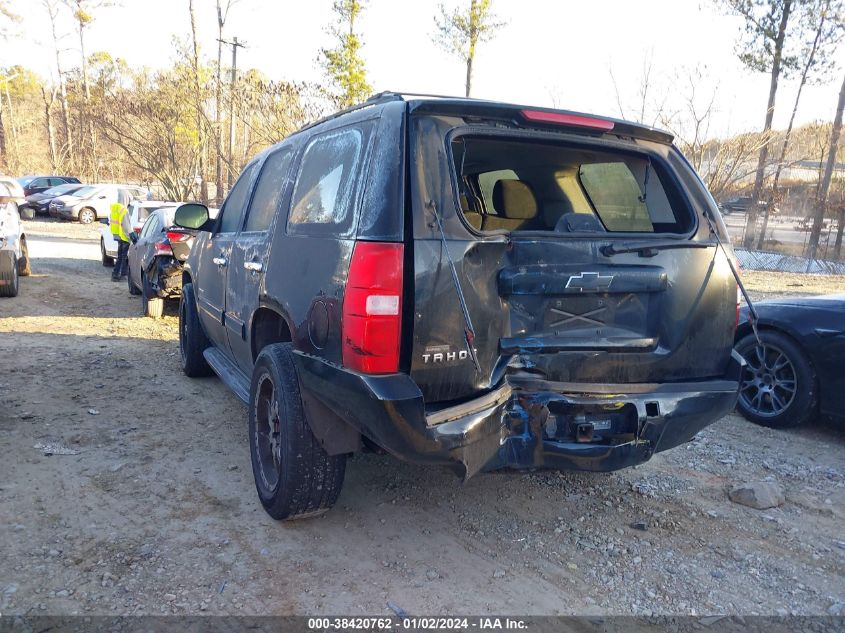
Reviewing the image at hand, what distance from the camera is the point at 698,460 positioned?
4.28 m

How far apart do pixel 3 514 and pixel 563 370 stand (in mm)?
2917

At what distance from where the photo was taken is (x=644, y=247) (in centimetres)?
294

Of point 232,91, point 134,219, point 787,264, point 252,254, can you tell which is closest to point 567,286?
point 252,254

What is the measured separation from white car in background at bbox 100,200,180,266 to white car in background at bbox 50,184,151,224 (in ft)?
38.3

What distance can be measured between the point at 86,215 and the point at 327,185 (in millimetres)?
25062

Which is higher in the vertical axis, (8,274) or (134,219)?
(134,219)

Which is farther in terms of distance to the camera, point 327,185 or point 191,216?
point 191,216

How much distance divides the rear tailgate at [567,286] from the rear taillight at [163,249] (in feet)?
18.7

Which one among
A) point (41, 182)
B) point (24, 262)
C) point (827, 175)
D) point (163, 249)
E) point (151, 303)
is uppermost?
point (827, 175)

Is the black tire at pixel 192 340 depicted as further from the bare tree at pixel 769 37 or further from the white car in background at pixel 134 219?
the bare tree at pixel 769 37

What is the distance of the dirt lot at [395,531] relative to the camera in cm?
271

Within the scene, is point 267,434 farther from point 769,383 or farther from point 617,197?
point 769,383

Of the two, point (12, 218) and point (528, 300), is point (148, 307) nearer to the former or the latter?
point (12, 218)

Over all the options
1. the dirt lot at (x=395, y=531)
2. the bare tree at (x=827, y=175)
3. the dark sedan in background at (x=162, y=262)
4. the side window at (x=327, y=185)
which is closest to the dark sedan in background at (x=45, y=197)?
the dark sedan in background at (x=162, y=262)
